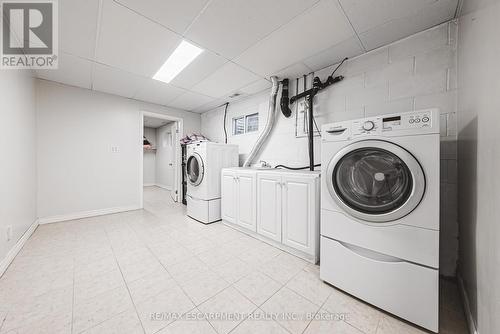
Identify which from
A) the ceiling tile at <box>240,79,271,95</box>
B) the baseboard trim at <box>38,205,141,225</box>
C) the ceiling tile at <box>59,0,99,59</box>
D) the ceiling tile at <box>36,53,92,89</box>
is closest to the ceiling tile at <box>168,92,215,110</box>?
the ceiling tile at <box>240,79,271,95</box>

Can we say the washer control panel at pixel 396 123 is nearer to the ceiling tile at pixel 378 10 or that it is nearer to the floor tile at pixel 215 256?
the ceiling tile at pixel 378 10

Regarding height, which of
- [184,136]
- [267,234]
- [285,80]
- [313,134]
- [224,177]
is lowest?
Answer: [267,234]

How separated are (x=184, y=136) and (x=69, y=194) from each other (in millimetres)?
2267

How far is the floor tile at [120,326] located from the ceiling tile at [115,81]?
2.78 m

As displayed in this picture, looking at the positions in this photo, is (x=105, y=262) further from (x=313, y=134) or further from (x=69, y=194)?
(x=313, y=134)

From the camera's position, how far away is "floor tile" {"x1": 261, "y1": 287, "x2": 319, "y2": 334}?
3.65ft

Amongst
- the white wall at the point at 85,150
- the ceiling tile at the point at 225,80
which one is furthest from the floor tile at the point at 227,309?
the white wall at the point at 85,150

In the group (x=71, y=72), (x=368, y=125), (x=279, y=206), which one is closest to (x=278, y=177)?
(x=279, y=206)

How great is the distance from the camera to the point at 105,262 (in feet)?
5.72

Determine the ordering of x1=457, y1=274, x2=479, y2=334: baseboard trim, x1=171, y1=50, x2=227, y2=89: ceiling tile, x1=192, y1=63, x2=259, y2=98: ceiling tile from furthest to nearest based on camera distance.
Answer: x1=192, y1=63, x2=259, y2=98: ceiling tile, x1=171, y1=50, x2=227, y2=89: ceiling tile, x1=457, y1=274, x2=479, y2=334: baseboard trim

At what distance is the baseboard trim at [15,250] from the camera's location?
5.05 ft

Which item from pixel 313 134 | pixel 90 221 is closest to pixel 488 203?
pixel 313 134

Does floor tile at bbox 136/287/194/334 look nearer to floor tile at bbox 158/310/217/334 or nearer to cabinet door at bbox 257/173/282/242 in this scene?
floor tile at bbox 158/310/217/334

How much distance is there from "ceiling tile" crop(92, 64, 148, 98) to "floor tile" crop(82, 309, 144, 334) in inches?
109
